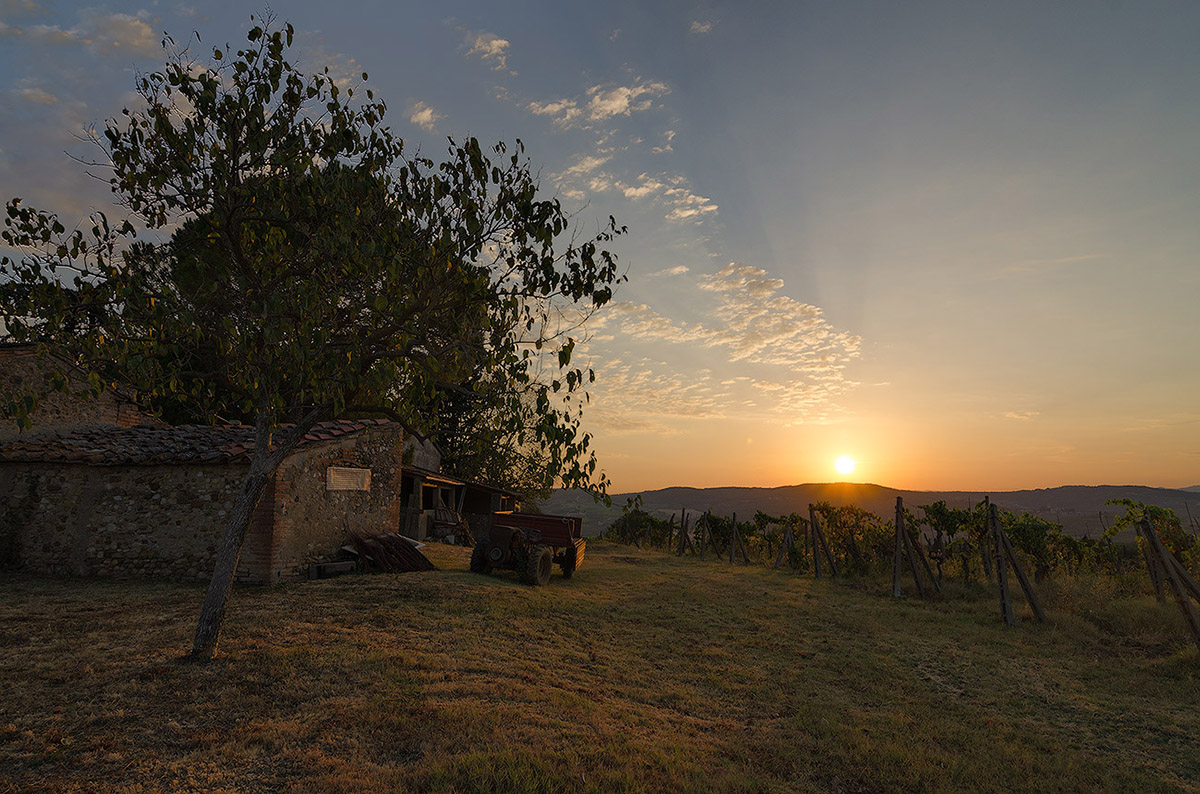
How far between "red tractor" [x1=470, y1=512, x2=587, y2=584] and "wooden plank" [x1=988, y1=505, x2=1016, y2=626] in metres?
10.9

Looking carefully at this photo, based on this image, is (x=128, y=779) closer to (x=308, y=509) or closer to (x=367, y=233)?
(x=367, y=233)

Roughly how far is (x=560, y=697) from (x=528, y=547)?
964 cm

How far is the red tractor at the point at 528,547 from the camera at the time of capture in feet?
52.9

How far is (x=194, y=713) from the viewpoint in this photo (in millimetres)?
5996

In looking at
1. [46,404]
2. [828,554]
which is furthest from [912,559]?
[46,404]

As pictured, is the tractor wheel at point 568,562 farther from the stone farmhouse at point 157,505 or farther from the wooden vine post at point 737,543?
the wooden vine post at point 737,543

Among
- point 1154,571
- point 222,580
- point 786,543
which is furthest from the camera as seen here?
point 786,543

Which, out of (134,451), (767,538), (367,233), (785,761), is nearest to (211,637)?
(367,233)

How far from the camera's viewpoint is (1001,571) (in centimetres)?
1355

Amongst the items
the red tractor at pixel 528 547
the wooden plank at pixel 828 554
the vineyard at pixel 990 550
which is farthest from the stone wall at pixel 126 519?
the wooden plank at pixel 828 554

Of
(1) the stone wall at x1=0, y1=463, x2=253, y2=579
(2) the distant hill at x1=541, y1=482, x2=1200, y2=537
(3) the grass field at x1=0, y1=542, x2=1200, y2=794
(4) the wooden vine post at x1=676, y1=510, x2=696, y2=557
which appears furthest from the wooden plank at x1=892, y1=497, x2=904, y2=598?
(2) the distant hill at x1=541, y1=482, x2=1200, y2=537

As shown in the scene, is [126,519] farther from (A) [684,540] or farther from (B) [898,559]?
(A) [684,540]

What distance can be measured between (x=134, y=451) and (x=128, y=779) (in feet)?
40.5

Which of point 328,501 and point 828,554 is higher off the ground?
point 328,501
